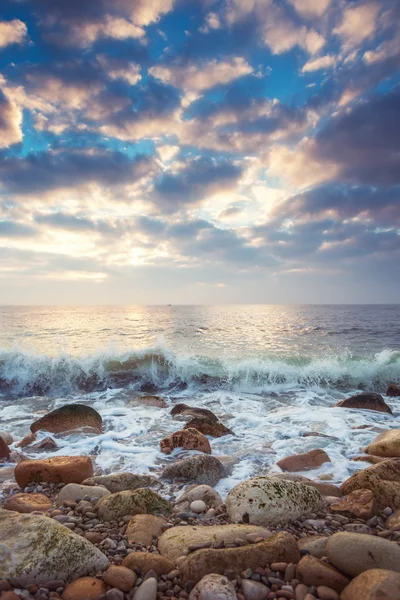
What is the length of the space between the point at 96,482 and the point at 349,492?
11.5ft

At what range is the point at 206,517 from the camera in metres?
3.90

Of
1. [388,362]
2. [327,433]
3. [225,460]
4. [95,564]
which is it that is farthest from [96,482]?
[388,362]

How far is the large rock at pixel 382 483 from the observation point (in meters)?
4.11

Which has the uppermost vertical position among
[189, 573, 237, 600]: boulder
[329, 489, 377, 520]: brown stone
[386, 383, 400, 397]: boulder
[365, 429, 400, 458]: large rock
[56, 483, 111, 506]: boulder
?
[189, 573, 237, 600]: boulder

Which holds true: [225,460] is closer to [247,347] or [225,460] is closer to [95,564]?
[95,564]

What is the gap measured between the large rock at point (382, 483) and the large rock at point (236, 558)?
1.89m

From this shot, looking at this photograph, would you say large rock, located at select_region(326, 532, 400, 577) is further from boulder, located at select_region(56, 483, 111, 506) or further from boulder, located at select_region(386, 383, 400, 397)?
boulder, located at select_region(386, 383, 400, 397)

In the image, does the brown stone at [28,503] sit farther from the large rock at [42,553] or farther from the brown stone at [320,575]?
the brown stone at [320,575]

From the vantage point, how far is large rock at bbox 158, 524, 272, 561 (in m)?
3.05

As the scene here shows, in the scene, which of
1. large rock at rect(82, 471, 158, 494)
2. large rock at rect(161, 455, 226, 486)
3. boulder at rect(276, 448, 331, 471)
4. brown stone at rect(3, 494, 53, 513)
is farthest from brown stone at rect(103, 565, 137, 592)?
boulder at rect(276, 448, 331, 471)

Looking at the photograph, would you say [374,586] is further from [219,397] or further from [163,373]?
[163,373]

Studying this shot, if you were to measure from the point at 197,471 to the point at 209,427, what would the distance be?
8.55 feet

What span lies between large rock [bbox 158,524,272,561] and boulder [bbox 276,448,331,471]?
9.33ft

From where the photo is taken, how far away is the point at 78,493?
427 centimetres
